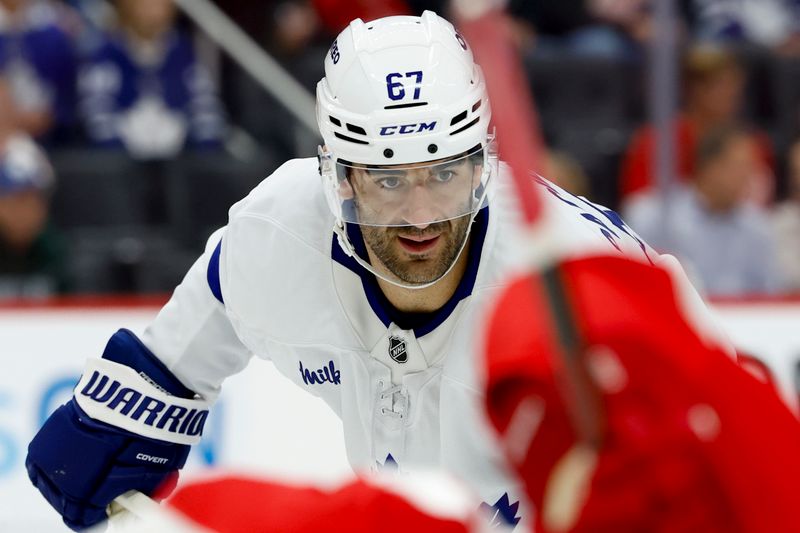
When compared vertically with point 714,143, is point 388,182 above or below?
above

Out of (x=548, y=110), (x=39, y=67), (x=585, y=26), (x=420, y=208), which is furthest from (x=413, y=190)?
(x=585, y=26)

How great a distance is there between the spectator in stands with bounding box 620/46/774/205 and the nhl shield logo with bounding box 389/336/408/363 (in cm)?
217

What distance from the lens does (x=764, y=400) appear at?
3.16 ft

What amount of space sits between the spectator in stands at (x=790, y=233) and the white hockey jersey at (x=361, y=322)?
2234 mm

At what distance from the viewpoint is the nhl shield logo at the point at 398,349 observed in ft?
7.57

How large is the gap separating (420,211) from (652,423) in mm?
1228

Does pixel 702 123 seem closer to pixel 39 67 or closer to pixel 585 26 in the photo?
pixel 585 26

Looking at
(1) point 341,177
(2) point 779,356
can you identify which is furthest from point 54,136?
(1) point 341,177

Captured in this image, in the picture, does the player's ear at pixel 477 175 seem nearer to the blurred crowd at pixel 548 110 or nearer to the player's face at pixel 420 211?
the player's face at pixel 420 211

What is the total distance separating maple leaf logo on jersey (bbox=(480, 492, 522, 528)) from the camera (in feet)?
7.39

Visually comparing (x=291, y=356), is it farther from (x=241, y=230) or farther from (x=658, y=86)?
(x=658, y=86)

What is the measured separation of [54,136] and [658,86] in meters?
2.07

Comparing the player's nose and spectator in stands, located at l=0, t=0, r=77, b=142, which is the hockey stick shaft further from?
spectator in stands, located at l=0, t=0, r=77, b=142

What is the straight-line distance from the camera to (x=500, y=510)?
2.27m
